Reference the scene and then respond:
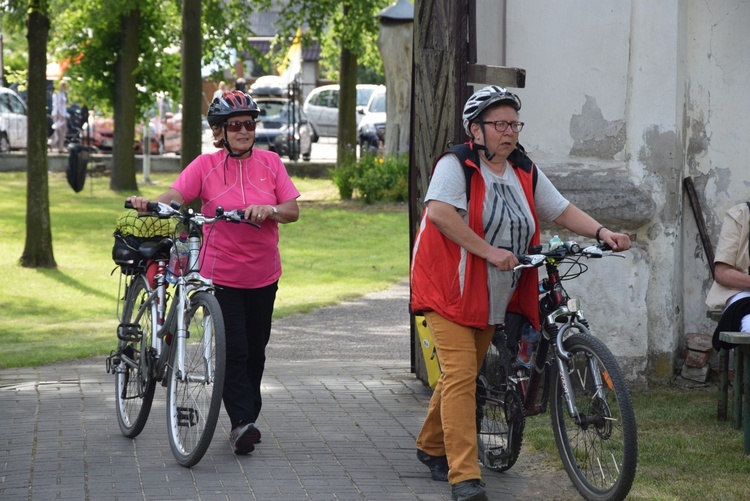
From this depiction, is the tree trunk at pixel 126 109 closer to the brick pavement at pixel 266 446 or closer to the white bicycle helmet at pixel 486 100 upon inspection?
the brick pavement at pixel 266 446

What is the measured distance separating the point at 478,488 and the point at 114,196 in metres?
20.6

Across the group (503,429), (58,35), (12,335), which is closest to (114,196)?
(58,35)

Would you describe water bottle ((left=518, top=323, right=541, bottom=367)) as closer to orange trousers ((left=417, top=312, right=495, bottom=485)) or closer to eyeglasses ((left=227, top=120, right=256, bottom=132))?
orange trousers ((left=417, top=312, right=495, bottom=485))

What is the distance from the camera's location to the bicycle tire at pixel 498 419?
5676 mm

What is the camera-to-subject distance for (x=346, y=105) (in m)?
26.7

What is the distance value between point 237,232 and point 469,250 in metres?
1.48

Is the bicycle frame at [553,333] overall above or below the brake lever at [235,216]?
below

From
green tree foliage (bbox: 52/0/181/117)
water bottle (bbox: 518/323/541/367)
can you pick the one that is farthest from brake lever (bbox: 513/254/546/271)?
green tree foliage (bbox: 52/0/181/117)

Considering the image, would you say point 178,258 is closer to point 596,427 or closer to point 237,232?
point 237,232

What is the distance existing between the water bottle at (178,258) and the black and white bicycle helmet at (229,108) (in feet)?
2.01

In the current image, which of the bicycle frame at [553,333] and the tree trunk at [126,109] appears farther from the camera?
the tree trunk at [126,109]

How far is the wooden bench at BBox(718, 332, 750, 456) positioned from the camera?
6281mm

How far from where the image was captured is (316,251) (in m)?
18.5

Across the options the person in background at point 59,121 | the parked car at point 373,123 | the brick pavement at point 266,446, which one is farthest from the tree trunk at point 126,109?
the brick pavement at point 266,446
